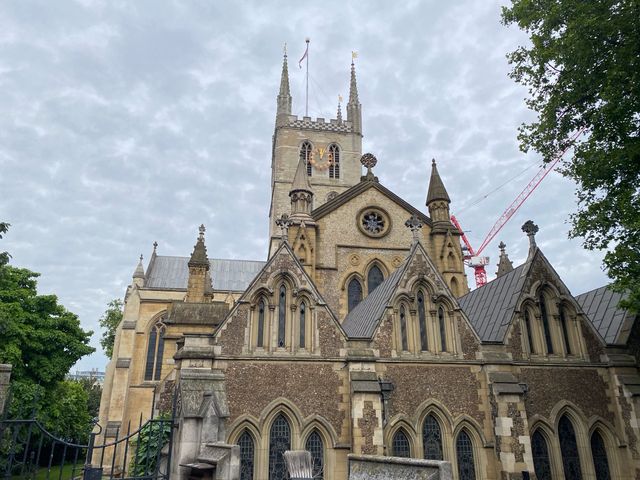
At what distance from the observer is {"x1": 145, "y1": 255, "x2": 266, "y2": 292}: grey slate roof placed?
131 feet

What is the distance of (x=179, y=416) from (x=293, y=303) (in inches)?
181

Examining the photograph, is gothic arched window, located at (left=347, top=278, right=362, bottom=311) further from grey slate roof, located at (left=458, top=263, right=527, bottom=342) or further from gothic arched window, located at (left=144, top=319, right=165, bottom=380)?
gothic arched window, located at (left=144, top=319, right=165, bottom=380)

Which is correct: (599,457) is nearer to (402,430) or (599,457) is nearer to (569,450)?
(569,450)

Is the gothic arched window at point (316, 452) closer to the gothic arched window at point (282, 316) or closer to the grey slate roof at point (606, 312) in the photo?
the gothic arched window at point (282, 316)

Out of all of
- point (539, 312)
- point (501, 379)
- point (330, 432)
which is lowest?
point (330, 432)

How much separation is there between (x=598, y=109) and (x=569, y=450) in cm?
987

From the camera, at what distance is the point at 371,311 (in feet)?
54.3

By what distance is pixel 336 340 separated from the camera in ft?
48.0

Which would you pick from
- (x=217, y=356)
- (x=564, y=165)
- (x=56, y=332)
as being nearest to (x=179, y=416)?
(x=217, y=356)

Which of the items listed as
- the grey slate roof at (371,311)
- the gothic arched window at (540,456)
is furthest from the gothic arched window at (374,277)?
the gothic arched window at (540,456)

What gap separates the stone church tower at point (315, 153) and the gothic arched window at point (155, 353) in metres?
15.0

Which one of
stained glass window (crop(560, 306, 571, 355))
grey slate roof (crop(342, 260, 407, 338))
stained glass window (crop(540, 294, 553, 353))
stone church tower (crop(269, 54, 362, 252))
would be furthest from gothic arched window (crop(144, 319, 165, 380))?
stained glass window (crop(560, 306, 571, 355))

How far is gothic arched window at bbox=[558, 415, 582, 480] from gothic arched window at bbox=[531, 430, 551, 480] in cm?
50

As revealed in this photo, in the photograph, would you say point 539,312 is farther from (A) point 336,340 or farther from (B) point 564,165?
(A) point 336,340
